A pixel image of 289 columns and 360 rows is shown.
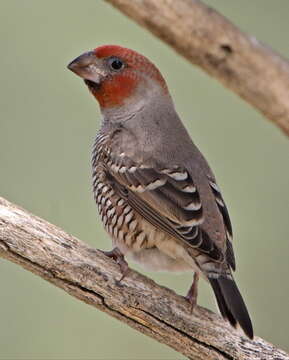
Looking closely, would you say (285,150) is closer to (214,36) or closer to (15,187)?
(15,187)

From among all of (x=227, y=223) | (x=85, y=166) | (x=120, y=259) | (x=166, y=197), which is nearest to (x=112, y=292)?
(x=120, y=259)

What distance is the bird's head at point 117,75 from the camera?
6148mm

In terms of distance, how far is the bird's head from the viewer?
6.15m

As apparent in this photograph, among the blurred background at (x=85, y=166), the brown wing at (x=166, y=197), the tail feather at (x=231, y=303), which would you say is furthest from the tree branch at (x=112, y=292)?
the blurred background at (x=85, y=166)

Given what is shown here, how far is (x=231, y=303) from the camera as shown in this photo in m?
4.96

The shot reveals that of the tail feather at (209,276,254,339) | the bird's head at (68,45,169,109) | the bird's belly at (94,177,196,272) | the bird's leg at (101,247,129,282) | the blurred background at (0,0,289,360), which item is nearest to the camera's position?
the tail feather at (209,276,254,339)

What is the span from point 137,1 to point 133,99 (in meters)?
2.36

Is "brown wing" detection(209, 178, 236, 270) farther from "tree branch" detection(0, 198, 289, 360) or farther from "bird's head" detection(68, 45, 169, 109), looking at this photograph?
"bird's head" detection(68, 45, 169, 109)

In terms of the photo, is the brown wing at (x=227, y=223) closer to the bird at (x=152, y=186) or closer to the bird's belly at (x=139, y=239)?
the bird at (x=152, y=186)

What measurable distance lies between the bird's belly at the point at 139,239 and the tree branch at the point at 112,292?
1.08 ft

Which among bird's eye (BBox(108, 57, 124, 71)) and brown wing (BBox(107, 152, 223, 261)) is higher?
bird's eye (BBox(108, 57, 124, 71))

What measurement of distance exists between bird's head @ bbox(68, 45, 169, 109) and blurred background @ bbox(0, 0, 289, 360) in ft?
4.19

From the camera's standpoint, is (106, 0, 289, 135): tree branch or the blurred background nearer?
(106, 0, 289, 135): tree branch

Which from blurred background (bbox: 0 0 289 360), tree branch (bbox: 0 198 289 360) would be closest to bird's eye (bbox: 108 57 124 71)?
blurred background (bbox: 0 0 289 360)
